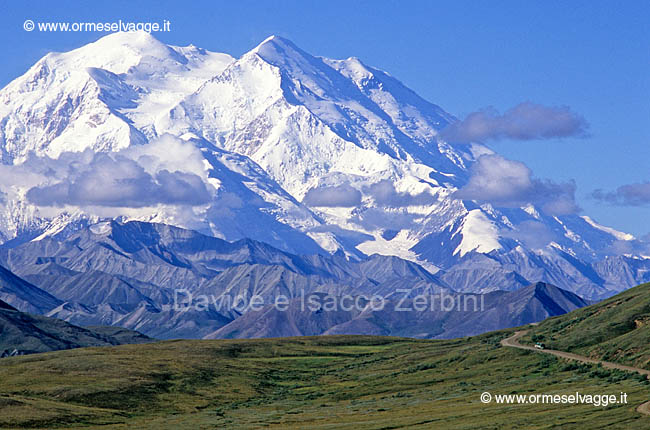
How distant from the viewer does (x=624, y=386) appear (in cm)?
13862

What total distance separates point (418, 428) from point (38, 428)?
60440 millimetres

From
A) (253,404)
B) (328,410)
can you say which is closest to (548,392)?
(328,410)

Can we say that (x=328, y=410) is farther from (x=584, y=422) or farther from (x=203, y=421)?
(x=584, y=422)

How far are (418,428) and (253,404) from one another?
74.9m

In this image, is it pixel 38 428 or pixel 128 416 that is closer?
pixel 38 428

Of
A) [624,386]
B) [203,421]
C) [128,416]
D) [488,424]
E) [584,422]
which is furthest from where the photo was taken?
[128,416]

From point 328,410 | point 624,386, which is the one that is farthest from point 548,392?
point 328,410

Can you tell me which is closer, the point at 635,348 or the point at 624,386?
the point at 624,386

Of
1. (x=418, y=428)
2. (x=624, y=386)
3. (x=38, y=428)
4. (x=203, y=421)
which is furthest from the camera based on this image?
(x=203, y=421)

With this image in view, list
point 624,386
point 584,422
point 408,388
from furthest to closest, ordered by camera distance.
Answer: point 408,388 → point 624,386 → point 584,422

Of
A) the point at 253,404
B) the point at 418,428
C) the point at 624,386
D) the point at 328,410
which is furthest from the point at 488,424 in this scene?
the point at 253,404

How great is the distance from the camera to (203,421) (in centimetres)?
16862

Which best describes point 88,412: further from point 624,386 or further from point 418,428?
point 624,386

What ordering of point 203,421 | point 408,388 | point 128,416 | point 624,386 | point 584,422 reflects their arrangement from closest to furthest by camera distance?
point 584,422 → point 624,386 → point 203,421 → point 128,416 → point 408,388
